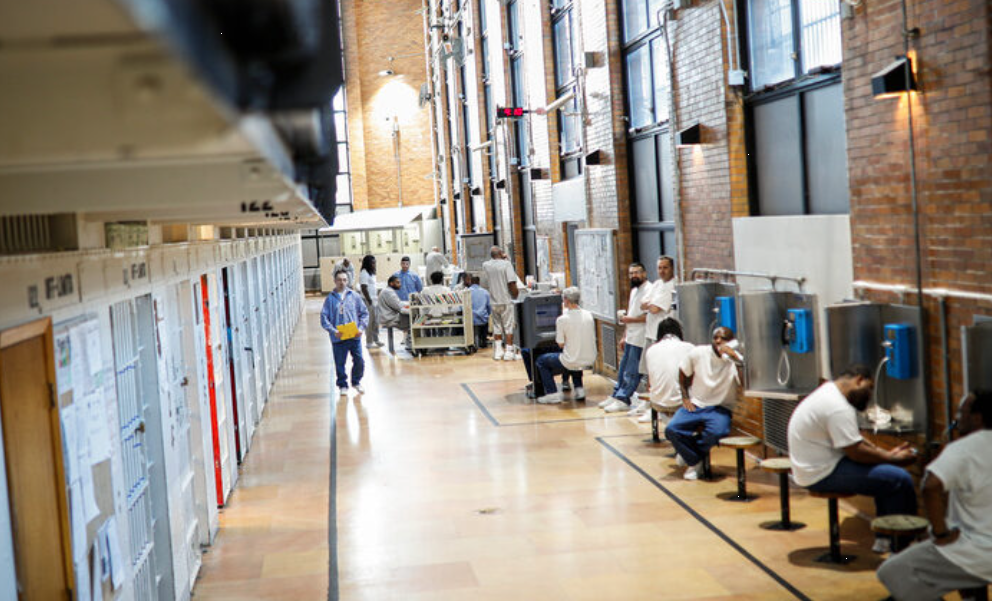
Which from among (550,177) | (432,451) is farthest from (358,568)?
(550,177)

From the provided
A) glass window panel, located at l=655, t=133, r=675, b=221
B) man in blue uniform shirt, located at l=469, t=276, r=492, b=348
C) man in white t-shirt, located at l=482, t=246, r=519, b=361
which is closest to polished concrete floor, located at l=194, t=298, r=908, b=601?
glass window panel, located at l=655, t=133, r=675, b=221

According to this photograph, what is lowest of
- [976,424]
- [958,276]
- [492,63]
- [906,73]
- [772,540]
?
[772,540]

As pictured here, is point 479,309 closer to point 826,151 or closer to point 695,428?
point 695,428

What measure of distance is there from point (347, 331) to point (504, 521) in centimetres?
648

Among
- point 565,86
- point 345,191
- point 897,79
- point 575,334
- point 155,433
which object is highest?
point 565,86

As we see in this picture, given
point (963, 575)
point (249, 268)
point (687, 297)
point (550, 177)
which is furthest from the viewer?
point (550, 177)

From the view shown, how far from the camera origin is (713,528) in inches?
284

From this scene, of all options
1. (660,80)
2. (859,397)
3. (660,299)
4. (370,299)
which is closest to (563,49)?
(660,80)

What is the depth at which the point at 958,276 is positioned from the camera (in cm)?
595

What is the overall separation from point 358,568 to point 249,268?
648cm

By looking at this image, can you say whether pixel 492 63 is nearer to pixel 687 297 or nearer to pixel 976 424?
pixel 687 297

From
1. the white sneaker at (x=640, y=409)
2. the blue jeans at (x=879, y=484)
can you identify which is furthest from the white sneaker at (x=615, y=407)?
the blue jeans at (x=879, y=484)

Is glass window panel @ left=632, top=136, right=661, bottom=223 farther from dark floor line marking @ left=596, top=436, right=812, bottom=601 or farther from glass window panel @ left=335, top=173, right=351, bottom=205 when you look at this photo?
glass window panel @ left=335, top=173, right=351, bottom=205

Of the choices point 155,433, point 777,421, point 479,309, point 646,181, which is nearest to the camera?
point 155,433
